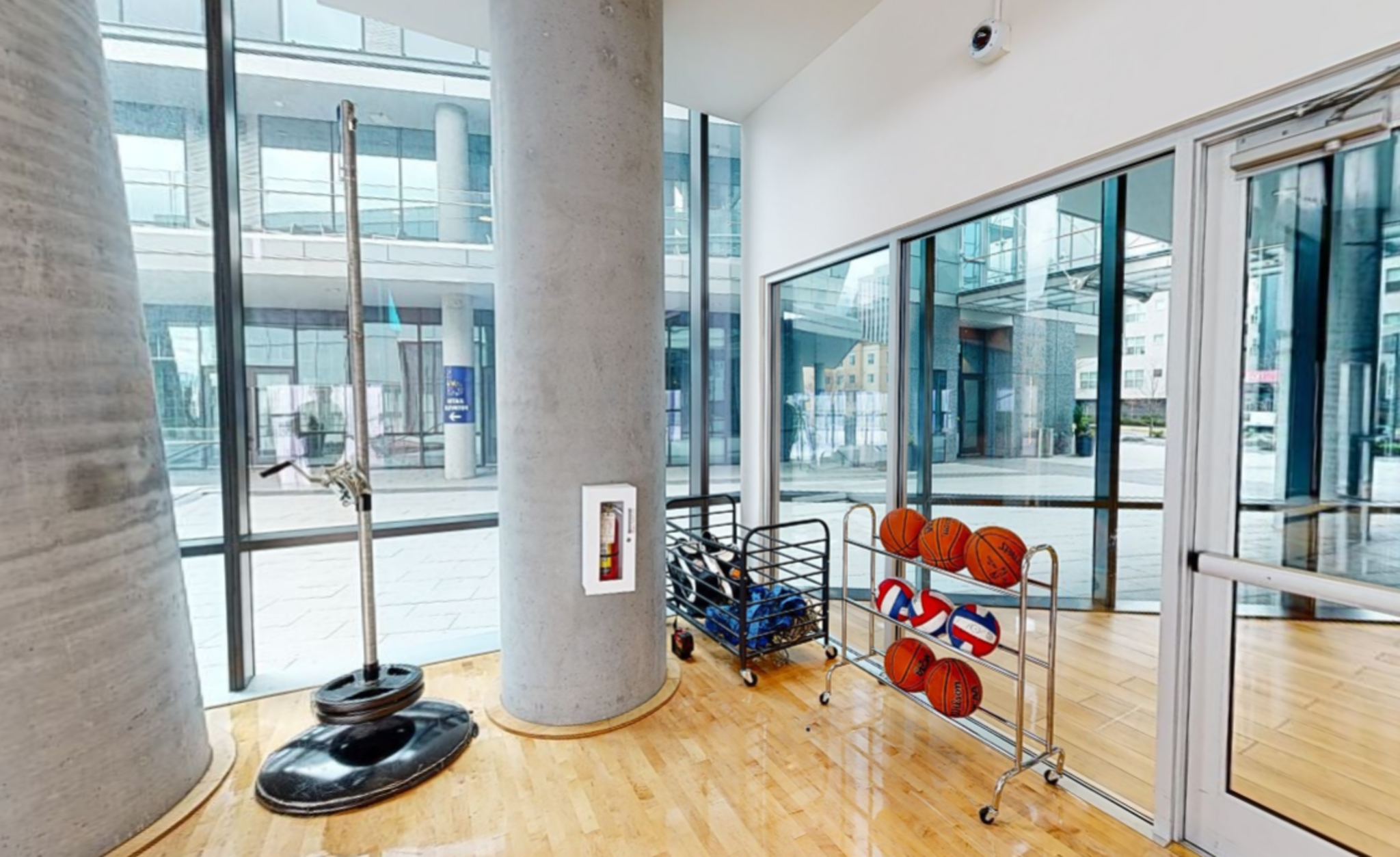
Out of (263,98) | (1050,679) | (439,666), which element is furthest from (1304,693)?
(263,98)

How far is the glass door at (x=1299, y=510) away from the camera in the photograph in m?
1.62

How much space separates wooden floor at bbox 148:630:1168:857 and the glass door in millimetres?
422

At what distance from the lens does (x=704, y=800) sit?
2135 mm

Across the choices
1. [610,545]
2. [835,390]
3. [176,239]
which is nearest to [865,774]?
[610,545]

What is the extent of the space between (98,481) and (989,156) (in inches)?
132

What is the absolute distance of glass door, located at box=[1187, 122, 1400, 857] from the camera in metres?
1.62

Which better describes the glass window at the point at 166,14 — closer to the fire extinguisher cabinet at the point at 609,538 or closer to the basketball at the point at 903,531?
the fire extinguisher cabinet at the point at 609,538

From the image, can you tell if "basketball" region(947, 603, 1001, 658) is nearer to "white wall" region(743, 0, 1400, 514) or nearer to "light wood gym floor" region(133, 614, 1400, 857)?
"light wood gym floor" region(133, 614, 1400, 857)

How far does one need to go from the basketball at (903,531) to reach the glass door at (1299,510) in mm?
929

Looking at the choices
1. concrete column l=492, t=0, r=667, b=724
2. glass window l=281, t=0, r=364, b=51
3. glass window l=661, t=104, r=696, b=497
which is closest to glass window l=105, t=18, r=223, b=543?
glass window l=281, t=0, r=364, b=51

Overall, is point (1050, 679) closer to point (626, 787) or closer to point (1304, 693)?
point (1304, 693)

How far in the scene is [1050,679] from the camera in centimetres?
212

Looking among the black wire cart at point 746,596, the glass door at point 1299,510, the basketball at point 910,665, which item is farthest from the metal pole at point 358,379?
the glass door at point 1299,510

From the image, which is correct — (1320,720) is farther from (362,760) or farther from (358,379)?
(358,379)
